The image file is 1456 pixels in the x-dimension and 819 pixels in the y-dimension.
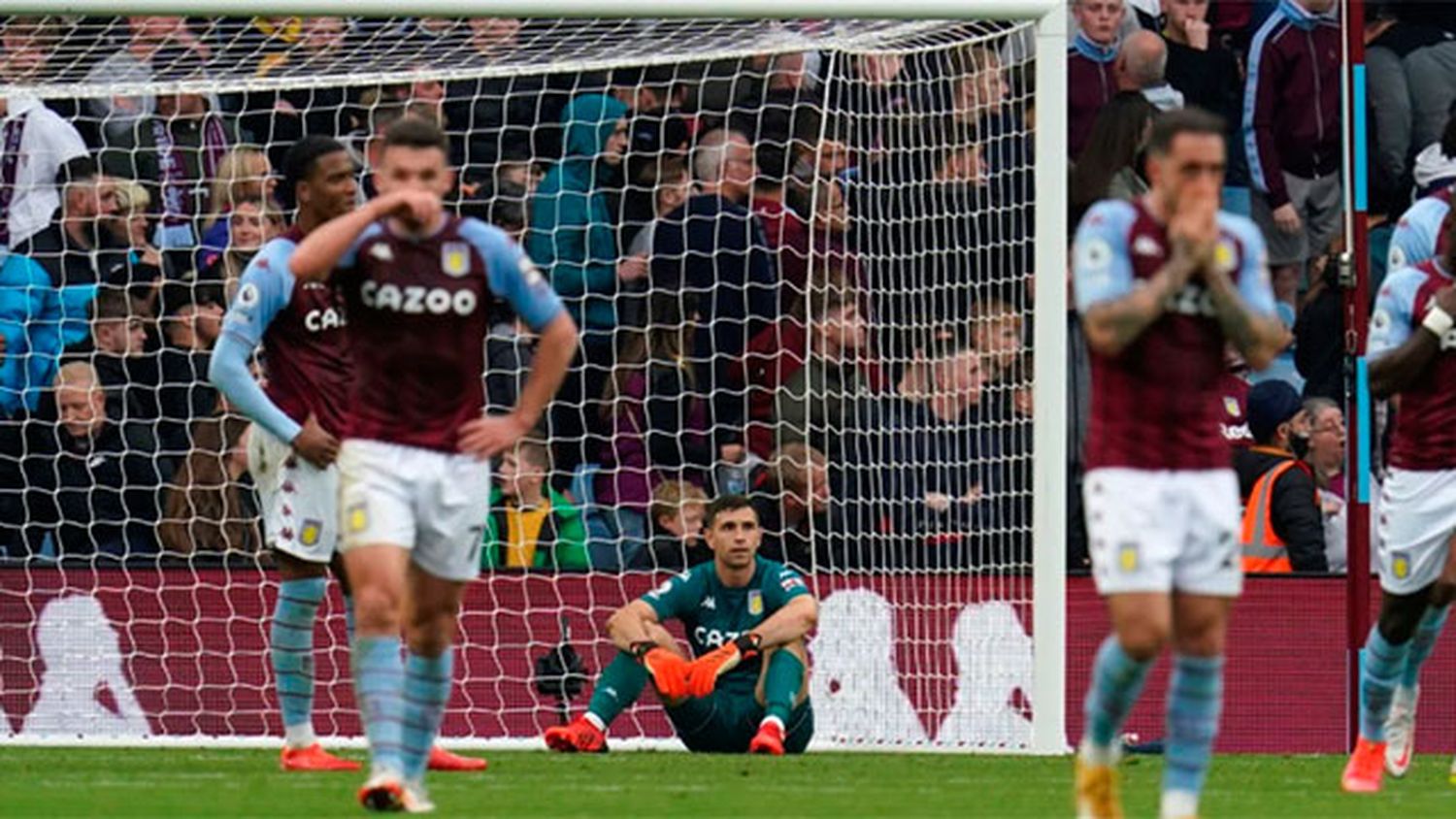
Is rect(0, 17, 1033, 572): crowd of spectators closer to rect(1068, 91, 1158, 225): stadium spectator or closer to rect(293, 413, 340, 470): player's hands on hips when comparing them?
rect(1068, 91, 1158, 225): stadium spectator

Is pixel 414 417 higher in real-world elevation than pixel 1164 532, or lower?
higher

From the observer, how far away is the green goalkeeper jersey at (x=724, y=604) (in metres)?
13.3

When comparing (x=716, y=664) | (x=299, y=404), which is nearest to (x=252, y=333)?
(x=299, y=404)

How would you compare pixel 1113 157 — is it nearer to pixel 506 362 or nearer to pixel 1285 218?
pixel 1285 218

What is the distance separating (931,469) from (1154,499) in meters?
6.48

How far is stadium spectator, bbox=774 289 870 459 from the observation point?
564 inches

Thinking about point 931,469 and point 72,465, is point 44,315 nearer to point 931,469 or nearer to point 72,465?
point 72,465

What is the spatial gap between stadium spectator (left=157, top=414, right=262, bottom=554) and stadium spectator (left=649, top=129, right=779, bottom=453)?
2.36 metres

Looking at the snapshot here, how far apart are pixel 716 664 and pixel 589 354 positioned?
245cm

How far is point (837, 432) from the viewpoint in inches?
565

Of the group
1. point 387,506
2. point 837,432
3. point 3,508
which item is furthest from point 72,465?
point 387,506

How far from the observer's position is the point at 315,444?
10867 mm

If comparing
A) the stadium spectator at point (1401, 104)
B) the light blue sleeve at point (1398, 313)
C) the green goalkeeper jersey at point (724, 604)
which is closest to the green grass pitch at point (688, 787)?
the green goalkeeper jersey at point (724, 604)

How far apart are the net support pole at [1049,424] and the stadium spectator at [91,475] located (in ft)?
15.3
